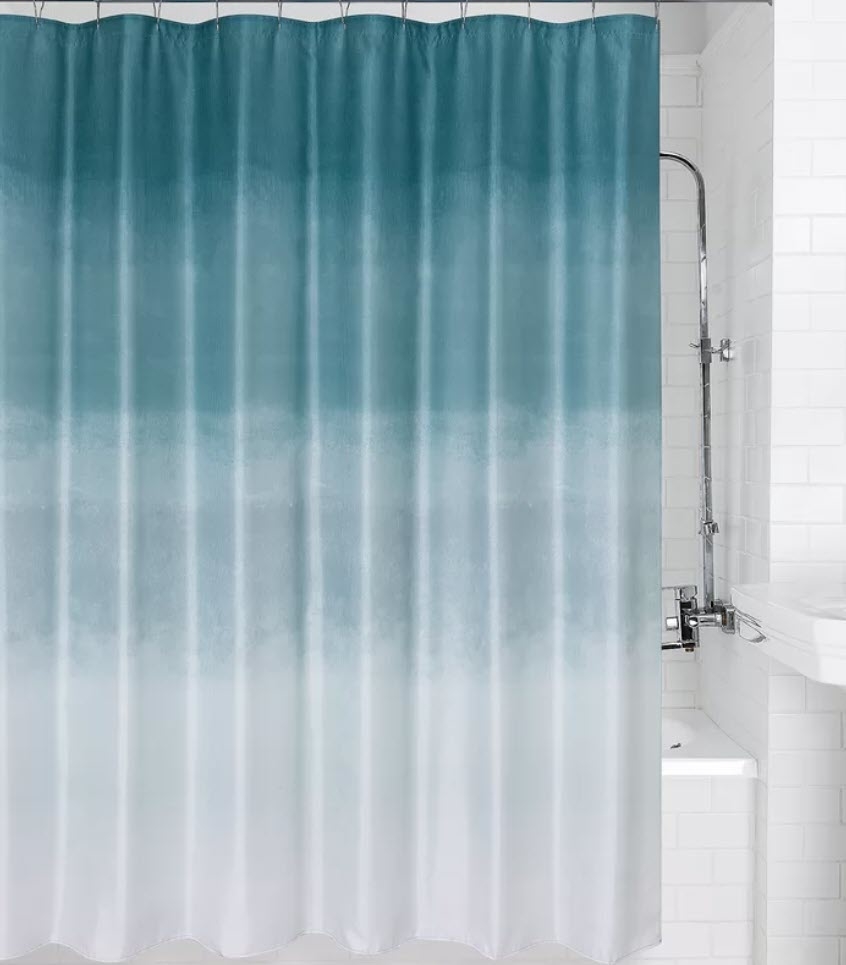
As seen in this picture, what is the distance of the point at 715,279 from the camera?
2.19m

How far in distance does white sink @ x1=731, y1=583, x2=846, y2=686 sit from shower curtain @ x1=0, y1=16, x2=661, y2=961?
0.21 metres

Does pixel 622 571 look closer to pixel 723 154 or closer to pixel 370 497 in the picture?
pixel 370 497

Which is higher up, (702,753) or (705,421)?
(705,421)

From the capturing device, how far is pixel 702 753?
76.4 inches

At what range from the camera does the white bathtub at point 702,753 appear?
1.86 m

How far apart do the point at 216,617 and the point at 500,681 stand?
58 centimetres

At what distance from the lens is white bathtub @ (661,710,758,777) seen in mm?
1856

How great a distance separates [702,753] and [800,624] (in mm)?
634

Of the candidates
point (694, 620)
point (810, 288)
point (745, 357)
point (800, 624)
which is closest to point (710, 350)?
point (745, 357)

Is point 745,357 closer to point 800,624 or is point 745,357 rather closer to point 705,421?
point 705,421

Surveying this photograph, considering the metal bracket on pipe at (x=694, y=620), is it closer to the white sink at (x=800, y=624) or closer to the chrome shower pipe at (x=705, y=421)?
the chrome shower pipe at (x=705, y=421)

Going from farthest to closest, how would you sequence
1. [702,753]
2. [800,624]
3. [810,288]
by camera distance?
[702,753], [810,288], [800,624]

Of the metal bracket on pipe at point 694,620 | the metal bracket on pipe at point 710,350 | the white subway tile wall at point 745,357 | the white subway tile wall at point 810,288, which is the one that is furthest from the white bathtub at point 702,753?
the metal bracket on pipe at point 710,350

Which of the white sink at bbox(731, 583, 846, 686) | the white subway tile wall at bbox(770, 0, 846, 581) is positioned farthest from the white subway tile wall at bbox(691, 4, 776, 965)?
the white sink at bbox(731, 583, 846, 686)
